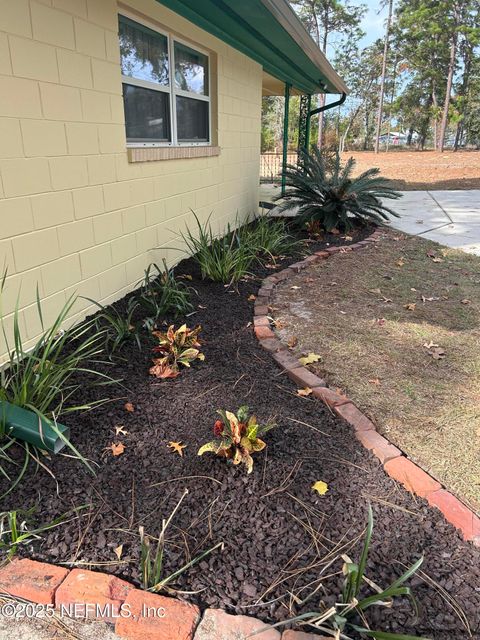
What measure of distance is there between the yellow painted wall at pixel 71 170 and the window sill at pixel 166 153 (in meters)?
0.07

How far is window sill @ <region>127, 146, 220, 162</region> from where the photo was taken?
148 inches

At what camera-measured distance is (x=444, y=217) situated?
846 cm

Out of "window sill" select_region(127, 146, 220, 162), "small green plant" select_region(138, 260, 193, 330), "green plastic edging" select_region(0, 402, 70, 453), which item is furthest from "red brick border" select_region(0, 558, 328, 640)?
"window sill" select_region(127, 146, 220, 162)

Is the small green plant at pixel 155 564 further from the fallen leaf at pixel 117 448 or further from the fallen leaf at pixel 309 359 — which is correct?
the fallen leaf at pixel 309 359

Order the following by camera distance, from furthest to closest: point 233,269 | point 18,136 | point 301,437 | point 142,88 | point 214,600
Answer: point 233,269 → point 142,88 → point 18,136 → point 301,437 → point 214,600

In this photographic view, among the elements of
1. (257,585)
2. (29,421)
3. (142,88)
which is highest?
(142,88)

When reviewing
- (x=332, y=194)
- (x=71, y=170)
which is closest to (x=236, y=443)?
(x=71, y=170)

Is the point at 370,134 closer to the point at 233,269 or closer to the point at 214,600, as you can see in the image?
the point at 233,269

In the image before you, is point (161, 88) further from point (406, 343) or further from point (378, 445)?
point (378, 445)

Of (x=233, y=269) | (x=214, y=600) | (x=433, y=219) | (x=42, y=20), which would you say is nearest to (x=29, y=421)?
(x=214, y=600)

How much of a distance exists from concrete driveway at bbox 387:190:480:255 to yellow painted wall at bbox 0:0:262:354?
425 cm

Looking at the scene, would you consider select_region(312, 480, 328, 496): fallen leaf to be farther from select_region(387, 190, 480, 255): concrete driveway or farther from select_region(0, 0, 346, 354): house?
select_region(387, 190, 480, 255): concrete driveway

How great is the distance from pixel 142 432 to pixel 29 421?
503mm

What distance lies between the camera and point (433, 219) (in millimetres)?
8273
